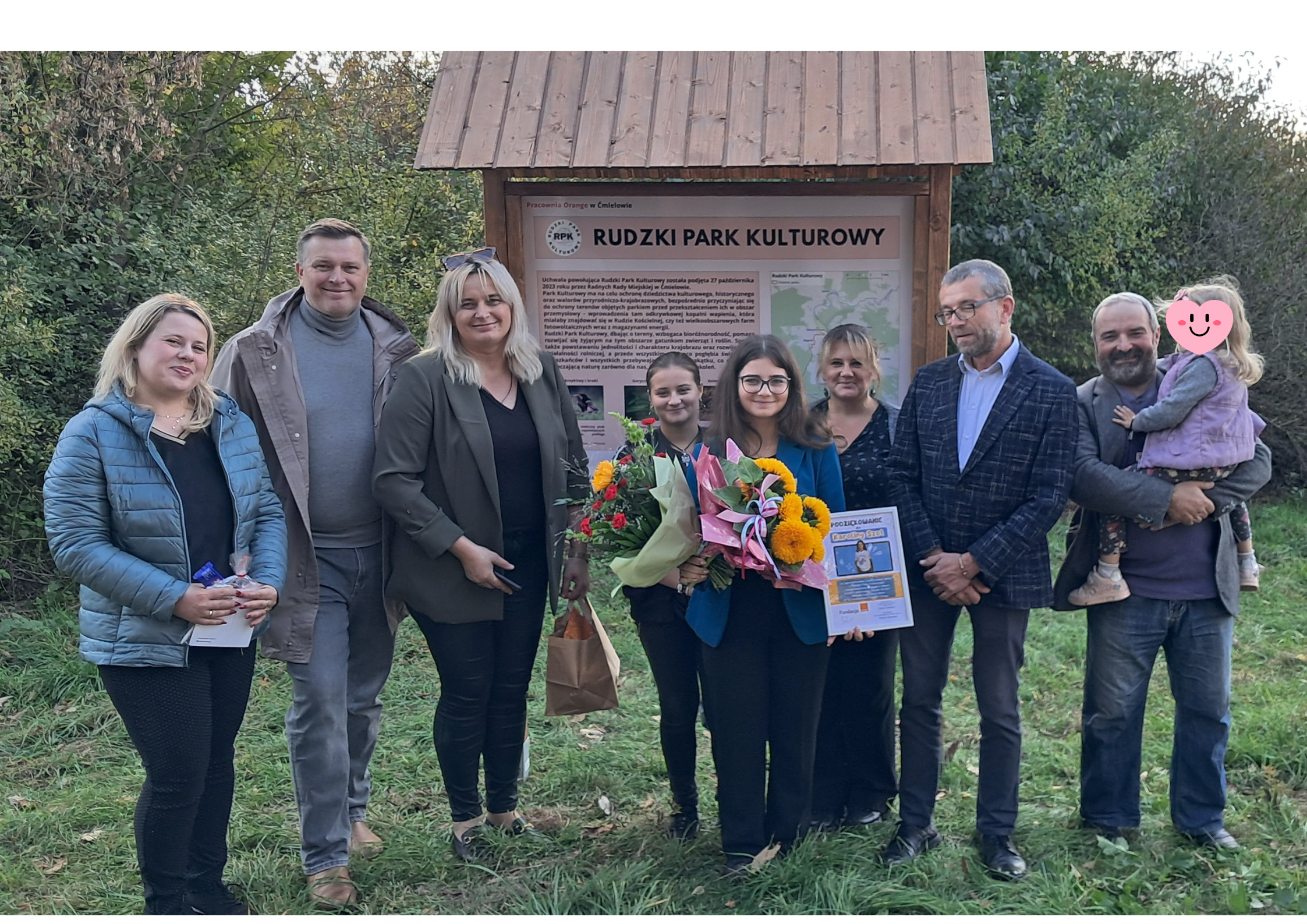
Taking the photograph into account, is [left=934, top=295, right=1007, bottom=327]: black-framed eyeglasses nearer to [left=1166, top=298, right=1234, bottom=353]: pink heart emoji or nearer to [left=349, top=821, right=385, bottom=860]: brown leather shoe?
[left=1166, top=298, right=1234, bottom=353]: pink heart emoji

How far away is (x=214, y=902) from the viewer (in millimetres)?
3680

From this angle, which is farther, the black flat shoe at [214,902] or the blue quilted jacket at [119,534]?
the black flat shoe at [214,902]

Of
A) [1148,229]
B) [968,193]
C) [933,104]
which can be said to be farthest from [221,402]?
[1148,229]

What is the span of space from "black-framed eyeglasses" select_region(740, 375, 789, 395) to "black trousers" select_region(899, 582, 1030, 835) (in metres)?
0.92

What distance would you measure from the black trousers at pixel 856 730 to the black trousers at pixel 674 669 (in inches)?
20.2

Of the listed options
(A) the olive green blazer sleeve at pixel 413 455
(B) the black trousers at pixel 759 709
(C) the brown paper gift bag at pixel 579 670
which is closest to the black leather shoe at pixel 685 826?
(B) the black trousers at pixel 759 709

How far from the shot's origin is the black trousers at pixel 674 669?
13.3ft

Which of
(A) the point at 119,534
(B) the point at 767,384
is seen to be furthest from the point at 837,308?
(A) the point at 119,534

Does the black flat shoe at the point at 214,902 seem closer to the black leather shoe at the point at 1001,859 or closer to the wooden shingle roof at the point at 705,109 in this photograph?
Result: the black leather shoe at the point at 1001,859

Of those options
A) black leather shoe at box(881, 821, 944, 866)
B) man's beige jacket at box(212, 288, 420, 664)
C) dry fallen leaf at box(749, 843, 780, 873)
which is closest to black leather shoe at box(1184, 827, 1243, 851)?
black leather shoe at box(881, 821, 944, 866)

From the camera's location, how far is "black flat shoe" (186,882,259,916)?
364cm

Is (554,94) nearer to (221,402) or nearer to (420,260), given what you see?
(221,402)

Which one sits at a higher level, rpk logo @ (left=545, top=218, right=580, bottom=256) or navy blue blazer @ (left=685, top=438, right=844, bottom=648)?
rpk logo @ (left=545, top=218, right=580, bottom=256)

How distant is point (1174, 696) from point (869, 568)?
4.58 ft
